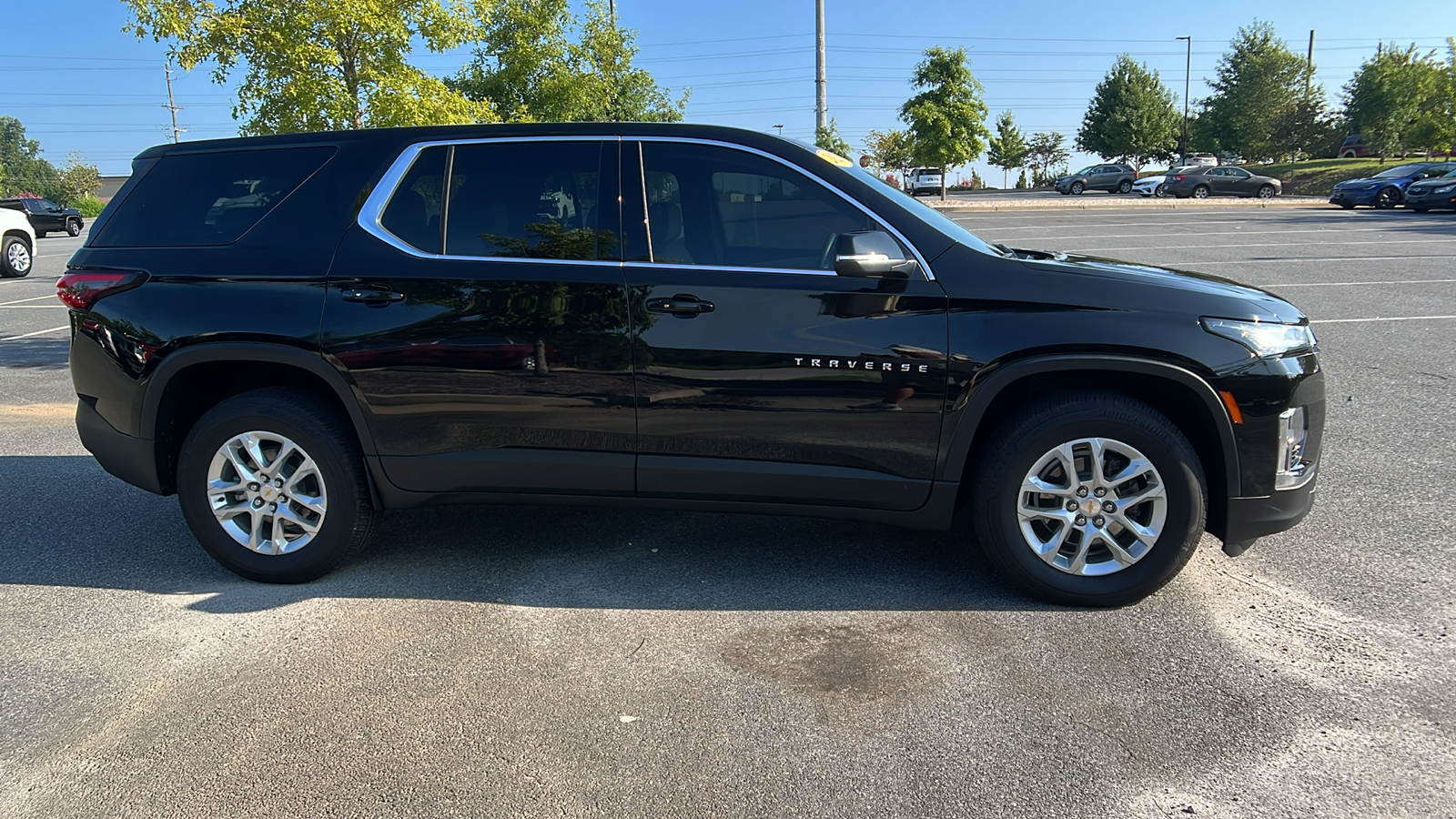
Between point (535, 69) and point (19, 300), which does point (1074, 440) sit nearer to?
point (535, 69)

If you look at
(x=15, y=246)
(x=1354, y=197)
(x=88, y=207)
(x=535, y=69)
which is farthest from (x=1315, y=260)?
(x=88, y=207)

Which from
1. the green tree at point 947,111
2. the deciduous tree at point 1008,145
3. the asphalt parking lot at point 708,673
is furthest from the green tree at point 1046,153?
the asphalt parking lot at point 708,673

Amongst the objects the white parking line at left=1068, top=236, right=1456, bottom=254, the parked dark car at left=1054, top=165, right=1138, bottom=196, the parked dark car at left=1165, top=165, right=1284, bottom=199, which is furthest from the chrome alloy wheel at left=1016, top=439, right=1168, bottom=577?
the parked dark car at left=1054, top=165, right=1138, bottom=196

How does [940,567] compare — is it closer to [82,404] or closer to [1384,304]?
[82,404]

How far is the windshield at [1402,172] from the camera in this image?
109 feet

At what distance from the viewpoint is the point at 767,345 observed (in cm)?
365

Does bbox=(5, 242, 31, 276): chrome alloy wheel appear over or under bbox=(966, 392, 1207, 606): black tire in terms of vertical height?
over

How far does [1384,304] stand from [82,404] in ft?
42.0

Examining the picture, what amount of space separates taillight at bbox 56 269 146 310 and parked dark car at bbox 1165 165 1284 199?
4480 centimetres

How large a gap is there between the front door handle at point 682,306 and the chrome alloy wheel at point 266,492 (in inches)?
62.7

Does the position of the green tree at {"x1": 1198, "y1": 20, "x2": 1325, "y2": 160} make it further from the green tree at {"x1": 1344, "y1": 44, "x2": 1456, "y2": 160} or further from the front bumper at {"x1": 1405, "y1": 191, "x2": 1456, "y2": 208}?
the front bumper at {"x1": 1405, "y1": 191, "x2": 1456, "y2": 208}

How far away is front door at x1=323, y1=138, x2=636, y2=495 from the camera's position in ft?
12.4

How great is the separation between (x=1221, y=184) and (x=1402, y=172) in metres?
8.22

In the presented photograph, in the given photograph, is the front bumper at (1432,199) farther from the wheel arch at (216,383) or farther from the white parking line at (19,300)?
the white parking line at (19,300)
